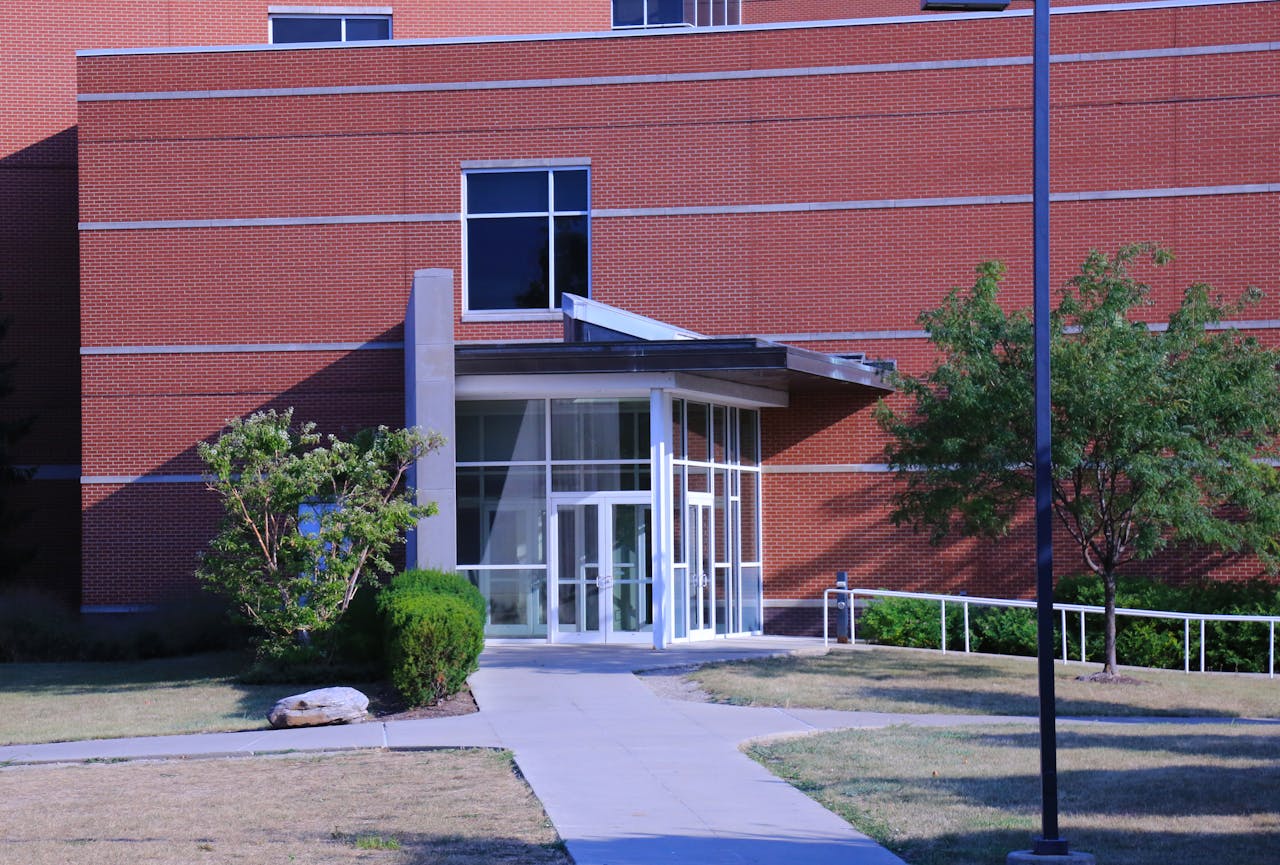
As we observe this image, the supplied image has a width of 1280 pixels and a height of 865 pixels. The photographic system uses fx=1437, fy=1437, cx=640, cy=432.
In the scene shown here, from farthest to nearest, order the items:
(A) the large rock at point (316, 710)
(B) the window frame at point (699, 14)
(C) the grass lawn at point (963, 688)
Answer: (B) the window frame at point (699, 14), (C) the grass lawn at point (963, 688), (A) the large rock at point (316, 710)

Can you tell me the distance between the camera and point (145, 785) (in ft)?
38.8

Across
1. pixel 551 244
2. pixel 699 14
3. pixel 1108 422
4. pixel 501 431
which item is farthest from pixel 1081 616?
pixel 699 14

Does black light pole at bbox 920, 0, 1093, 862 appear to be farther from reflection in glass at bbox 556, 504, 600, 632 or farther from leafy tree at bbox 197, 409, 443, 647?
reflection in glass at bbox 556, 504, 600, 632

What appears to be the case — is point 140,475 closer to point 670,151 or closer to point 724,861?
point 670,151

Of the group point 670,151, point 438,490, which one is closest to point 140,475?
point 438,490

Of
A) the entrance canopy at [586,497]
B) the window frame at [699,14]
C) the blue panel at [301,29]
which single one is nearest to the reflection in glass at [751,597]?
the entrance canopy at [586,497]

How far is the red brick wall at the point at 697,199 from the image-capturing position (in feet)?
77.3

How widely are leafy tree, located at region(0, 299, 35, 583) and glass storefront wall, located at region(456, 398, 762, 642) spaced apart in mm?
9489

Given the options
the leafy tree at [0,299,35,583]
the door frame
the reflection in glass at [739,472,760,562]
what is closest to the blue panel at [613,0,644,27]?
the reflection in glass at [739,472,760,562]

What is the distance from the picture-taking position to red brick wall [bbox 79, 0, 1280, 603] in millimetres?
23562

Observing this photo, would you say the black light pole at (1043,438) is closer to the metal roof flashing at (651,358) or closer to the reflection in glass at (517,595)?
the metal roof flashing at (651,358)

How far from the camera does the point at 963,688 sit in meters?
17.6

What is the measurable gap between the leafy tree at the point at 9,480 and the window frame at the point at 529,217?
891 cm

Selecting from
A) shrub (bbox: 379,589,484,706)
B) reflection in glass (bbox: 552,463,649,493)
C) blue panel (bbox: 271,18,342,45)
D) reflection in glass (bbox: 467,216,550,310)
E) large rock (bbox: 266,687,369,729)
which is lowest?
large rock (bbox: 266,687,369,729)
